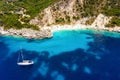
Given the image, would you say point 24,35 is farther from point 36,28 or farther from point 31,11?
point 31,11

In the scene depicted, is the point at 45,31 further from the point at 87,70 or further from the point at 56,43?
the point at 87,70

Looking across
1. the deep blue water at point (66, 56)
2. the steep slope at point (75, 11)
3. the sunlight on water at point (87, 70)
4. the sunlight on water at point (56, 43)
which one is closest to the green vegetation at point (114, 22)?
the steep slope at point (75, 11)

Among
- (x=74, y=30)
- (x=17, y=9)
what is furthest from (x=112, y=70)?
(x=17, y=9)

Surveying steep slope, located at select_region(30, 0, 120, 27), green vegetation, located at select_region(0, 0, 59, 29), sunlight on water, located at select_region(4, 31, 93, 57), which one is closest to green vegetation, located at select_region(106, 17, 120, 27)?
steep slope, located at select_region(30, 0, 120, 27)

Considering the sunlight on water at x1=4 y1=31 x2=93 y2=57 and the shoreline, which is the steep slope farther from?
the sunlight on water at x1=4 y1=31 x2=93 y2=57

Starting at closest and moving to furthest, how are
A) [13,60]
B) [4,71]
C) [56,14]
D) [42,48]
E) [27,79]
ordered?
[27,79], [4,71], [13,60], [42,48], [56,14]

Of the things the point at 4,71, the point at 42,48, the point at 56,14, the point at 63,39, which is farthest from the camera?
the point at 56,14

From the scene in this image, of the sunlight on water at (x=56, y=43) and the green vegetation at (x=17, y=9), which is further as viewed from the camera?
the green vegetation at (x=17, y=9)

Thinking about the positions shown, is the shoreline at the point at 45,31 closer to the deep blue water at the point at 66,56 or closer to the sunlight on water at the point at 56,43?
the deep blue water at the point at 66,56
